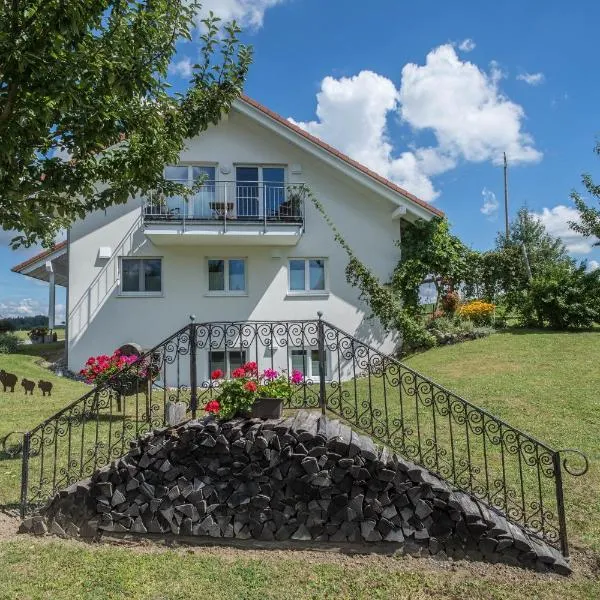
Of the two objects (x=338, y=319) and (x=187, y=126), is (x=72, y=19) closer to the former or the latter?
(x=187, y=126)

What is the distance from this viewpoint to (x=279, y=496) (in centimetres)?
431

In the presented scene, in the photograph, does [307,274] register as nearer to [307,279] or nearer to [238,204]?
[307,279]

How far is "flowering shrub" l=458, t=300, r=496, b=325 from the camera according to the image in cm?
1434

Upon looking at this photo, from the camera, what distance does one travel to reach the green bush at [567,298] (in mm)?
13172

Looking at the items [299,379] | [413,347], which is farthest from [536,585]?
[413,347]

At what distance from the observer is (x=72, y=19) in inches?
115

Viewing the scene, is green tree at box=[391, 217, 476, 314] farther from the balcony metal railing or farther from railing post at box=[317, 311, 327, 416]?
railing post at box=[317, 311, 327, 416]

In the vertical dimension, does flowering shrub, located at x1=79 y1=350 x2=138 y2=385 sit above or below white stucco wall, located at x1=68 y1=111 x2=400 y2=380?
below

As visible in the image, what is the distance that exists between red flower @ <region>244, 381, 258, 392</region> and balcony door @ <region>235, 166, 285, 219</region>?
9244mm

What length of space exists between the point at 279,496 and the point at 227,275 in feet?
33.6

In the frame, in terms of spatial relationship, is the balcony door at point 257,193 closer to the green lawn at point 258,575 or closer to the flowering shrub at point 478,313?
the flowering shrub at point 478,313

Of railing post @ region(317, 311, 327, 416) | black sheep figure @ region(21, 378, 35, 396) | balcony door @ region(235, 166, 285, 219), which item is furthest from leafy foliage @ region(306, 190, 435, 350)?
railing post @ region(317, 311, 327, 416)

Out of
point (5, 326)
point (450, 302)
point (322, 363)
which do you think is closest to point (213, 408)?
point (322, 363)

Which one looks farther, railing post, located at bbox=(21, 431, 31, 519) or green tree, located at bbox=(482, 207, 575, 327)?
green tree, located at bbox=(482, 207, 575, 327)
